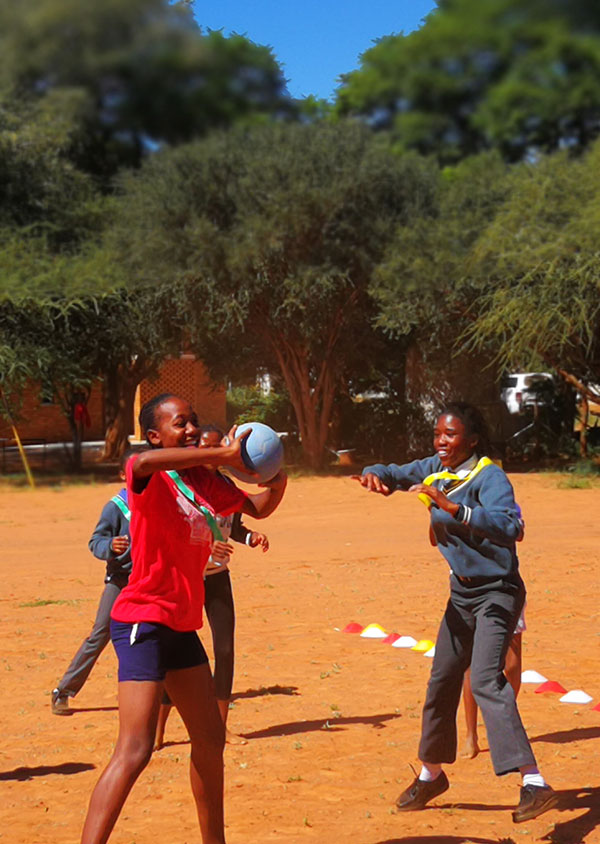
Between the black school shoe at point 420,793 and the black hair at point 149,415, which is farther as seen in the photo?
the black school shoe at point 420,793

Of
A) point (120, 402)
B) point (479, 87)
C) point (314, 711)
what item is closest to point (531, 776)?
point (314, 711)

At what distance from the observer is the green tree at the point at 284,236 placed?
926 inches

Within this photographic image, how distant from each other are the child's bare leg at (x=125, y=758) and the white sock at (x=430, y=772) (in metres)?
1.56

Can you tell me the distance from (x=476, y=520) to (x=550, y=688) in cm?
297

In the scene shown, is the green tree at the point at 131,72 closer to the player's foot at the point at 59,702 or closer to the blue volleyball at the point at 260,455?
the player's foot at the point at 59,702

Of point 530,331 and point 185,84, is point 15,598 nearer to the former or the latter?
point 530,331

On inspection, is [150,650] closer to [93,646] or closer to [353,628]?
[93,646]

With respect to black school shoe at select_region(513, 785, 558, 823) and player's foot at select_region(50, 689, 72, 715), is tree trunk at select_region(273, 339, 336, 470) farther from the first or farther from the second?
black school shoe at select_region(513, 785, 558, 823)

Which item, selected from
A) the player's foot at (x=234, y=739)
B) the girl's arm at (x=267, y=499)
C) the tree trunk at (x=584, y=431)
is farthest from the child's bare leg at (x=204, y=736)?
the tree trunk at (x=584, y=431)

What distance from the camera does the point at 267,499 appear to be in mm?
4113

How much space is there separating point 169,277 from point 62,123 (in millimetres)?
6994

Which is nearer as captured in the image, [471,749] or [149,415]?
[149,415]


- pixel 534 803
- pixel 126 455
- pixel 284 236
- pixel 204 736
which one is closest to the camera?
pixel 204 736

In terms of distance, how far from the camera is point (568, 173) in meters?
23.6
